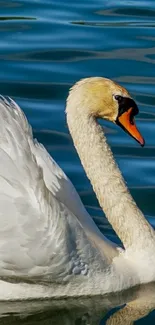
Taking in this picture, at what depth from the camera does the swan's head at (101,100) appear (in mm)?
8219

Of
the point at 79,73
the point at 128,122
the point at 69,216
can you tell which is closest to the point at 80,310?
the point at 69,216

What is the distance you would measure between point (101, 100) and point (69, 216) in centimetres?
95

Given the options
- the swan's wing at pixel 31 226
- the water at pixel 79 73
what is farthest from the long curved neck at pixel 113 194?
the swan's wing at pixel 31 226

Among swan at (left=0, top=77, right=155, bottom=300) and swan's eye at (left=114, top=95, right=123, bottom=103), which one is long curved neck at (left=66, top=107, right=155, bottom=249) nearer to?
swan at (left=0, top=77, right=155, bottom=300)

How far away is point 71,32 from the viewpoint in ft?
48.3

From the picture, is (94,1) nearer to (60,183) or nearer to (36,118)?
(36,118)

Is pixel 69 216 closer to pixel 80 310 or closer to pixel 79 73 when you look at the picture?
pixel 80 310

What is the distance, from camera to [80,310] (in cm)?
809

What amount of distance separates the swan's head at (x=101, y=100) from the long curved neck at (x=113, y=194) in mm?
167

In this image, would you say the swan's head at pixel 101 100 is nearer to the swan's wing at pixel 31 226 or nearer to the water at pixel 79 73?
the swan's wing at pixel 31 226

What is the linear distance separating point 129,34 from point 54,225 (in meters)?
7.36

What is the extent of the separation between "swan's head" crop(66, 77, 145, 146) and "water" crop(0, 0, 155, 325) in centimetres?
123

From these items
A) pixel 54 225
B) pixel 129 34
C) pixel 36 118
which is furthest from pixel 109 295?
pixel 129 34

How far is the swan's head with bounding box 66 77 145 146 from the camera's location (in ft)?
27.0
